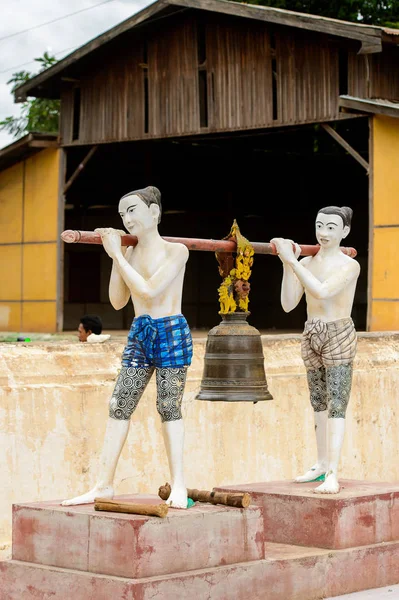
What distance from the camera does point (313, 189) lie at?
26344 millimetres

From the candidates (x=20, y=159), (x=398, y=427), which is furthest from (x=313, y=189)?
(x=398, y=427)

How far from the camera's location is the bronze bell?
6215 millimetres

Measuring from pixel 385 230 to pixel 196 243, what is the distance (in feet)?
35.8

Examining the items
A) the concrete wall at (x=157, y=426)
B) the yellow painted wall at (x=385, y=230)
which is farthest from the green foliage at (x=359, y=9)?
the concrete wall at (x=157, y=426)

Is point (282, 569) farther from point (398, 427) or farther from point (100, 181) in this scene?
point (100, 181)

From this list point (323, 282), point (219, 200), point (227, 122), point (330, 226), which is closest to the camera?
point (323, 282)

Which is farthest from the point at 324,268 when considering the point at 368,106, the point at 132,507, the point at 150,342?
the point at 368,106

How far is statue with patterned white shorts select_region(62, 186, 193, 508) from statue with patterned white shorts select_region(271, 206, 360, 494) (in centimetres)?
95

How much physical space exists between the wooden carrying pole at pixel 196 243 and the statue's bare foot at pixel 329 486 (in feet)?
4.25

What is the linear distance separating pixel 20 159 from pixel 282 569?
15923 millimetres

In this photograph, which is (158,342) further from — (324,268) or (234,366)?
(324,268)

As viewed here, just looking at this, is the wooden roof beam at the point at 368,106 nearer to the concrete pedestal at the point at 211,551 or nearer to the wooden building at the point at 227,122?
the wooden building at the point at 227,122

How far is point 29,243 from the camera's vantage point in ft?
68.8

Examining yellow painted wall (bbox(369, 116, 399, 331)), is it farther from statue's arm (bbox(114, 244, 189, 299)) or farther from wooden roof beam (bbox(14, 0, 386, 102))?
statue's arm (bbox(114, 244, 189, 299))
